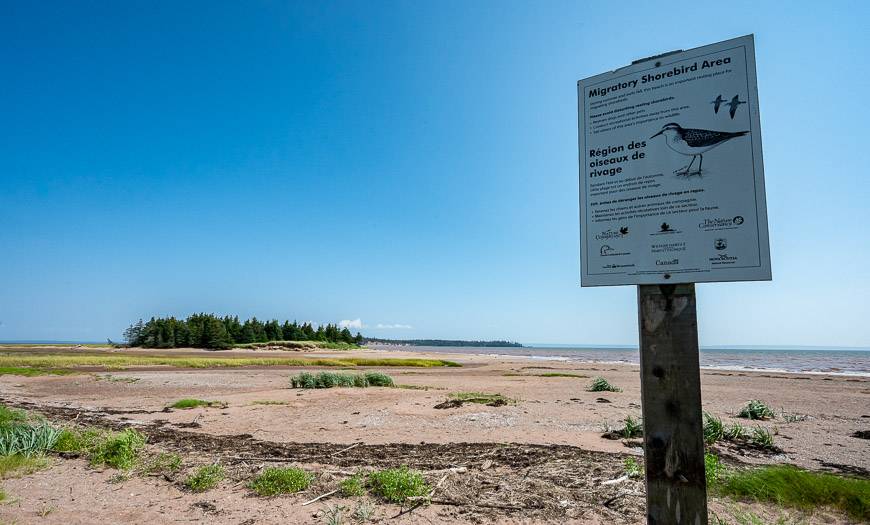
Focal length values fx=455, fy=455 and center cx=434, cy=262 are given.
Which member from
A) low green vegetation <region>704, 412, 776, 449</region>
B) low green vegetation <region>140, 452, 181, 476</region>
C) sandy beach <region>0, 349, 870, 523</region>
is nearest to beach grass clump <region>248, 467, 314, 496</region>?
sandy beach <region>0, 349, 870, 523</region>

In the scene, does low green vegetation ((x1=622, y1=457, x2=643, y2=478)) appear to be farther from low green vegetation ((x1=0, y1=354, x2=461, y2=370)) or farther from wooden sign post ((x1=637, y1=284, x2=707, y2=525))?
low green vegetation ((x1=0, y1=354, x2=461, y2=370))

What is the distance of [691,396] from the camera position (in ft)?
8.84

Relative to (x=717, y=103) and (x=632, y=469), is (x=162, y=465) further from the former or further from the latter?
(x=717, y=103)

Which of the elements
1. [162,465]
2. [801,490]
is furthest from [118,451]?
[801,490]

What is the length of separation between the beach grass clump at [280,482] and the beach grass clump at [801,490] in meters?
5.00

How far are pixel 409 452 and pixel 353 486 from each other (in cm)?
252

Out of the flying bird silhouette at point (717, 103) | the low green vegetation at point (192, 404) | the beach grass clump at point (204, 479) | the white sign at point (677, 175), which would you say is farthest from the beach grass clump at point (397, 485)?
the low green vegetation at point (192, 404)

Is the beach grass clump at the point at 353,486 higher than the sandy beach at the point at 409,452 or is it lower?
higher

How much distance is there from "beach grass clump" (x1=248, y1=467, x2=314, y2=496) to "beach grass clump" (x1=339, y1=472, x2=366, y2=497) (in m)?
0.49

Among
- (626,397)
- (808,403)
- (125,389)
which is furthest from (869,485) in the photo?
(125,389)

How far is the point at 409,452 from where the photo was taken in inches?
310

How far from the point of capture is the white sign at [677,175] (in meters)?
2.58

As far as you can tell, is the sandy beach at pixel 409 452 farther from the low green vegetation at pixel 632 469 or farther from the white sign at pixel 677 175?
the white sign at pixel 677 175

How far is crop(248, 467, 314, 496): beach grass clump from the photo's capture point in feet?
18.1
